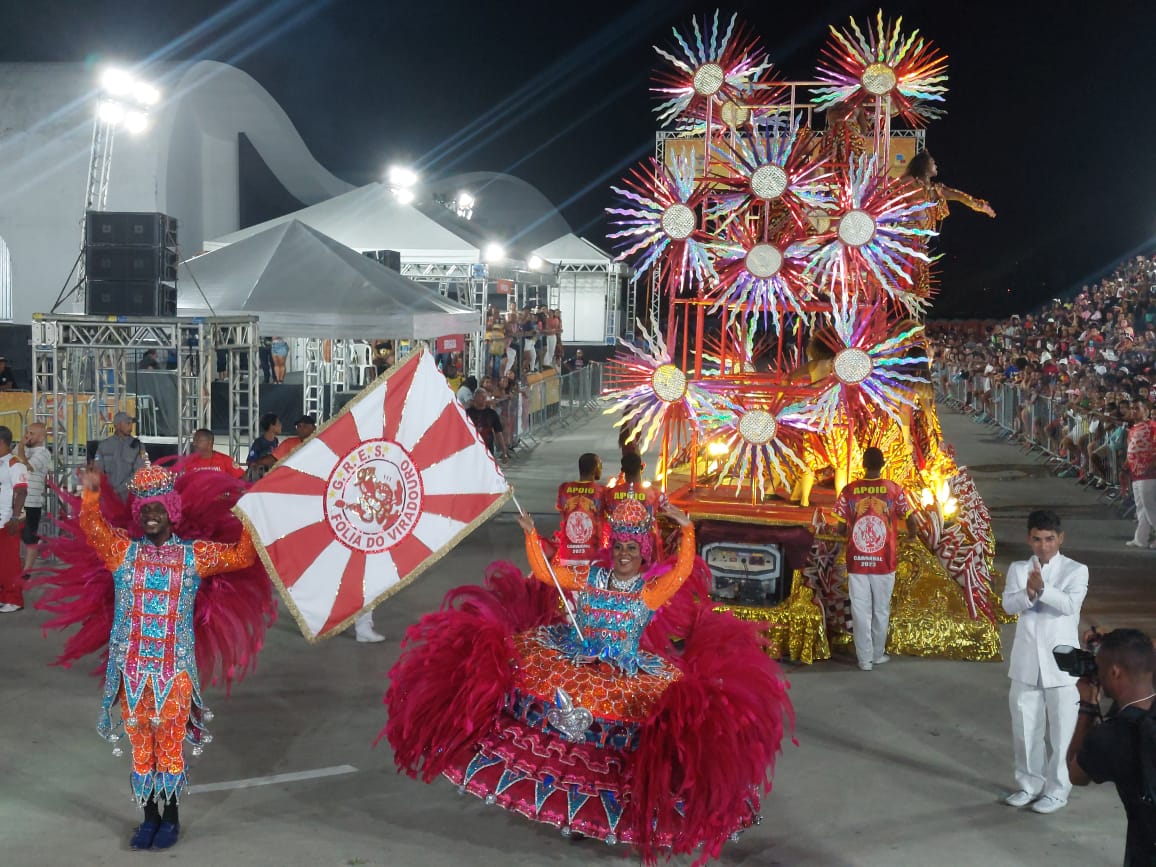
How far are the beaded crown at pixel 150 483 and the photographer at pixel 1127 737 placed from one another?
160 inches

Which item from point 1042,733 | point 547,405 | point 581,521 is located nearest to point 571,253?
point 547,405

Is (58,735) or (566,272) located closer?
(58,735)

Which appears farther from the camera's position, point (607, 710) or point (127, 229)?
point (127, 229)

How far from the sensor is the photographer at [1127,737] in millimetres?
3570

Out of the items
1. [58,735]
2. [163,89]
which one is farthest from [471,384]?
[58,735]

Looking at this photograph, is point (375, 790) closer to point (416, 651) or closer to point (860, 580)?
point (416, 651)

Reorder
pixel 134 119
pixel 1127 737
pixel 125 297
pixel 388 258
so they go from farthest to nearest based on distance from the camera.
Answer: pixel 388 258 < pixel 134 119 < pixel 125 297 < pixel 1127 737

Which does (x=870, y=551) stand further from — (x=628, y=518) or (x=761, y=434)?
(x=628, y=518)

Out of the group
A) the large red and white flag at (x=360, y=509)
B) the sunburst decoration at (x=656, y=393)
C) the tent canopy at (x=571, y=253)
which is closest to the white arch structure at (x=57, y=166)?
the tent canopy at (x=571, y=253)

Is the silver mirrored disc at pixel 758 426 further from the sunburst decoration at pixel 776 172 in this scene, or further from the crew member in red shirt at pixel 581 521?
the sunburst decoration at pixel 776 172

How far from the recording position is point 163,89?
26219 mm

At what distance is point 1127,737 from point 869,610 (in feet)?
18.4

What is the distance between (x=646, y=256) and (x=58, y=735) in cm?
526

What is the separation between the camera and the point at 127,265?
13617 mm
